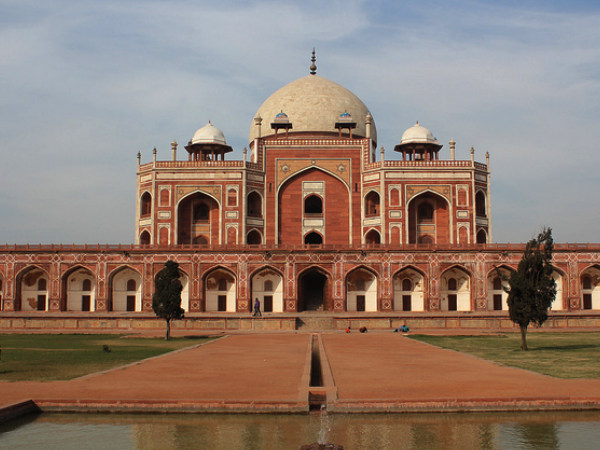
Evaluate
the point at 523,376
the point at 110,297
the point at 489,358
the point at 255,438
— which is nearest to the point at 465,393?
the point at 523,376

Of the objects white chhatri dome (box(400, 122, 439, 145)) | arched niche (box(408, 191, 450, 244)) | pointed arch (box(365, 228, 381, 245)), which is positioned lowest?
pointed arch (box(365, 228, 381, 245))

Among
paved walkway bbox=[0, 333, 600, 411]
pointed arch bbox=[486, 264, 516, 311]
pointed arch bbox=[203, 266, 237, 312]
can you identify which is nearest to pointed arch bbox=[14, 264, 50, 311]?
pointed arch bbox=[203, 266, 237, 312]

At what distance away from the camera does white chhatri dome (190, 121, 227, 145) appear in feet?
135

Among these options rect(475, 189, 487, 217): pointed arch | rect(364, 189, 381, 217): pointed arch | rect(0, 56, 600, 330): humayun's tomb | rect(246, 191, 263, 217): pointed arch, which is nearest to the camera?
rect(0, 56, 600, 330): humayun's tomb

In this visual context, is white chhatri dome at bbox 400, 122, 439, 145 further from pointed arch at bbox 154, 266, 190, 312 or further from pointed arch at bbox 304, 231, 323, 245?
pointed arch at bbox 154, 266, 190, 312

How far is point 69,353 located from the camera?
1695 centimetres

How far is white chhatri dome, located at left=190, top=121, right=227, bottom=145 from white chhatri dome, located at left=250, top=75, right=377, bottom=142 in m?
3.45

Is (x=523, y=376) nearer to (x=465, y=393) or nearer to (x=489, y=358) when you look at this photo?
(x=465, y=393)

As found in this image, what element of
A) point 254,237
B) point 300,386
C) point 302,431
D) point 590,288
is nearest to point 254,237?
point 254,237

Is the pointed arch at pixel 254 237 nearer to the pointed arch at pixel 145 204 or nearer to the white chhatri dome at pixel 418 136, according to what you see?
the pointed arch at pixel 145 204

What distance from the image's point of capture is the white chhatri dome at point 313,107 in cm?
4388

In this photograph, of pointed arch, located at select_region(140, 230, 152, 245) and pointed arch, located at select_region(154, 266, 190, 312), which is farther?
pointed arch, located at select_region(140, 230, 152, 245)

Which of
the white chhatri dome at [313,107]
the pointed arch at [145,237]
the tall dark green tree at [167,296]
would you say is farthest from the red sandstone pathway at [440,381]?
the white chhatri dome at [313,107]

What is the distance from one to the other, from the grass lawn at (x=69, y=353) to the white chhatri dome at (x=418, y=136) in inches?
916
